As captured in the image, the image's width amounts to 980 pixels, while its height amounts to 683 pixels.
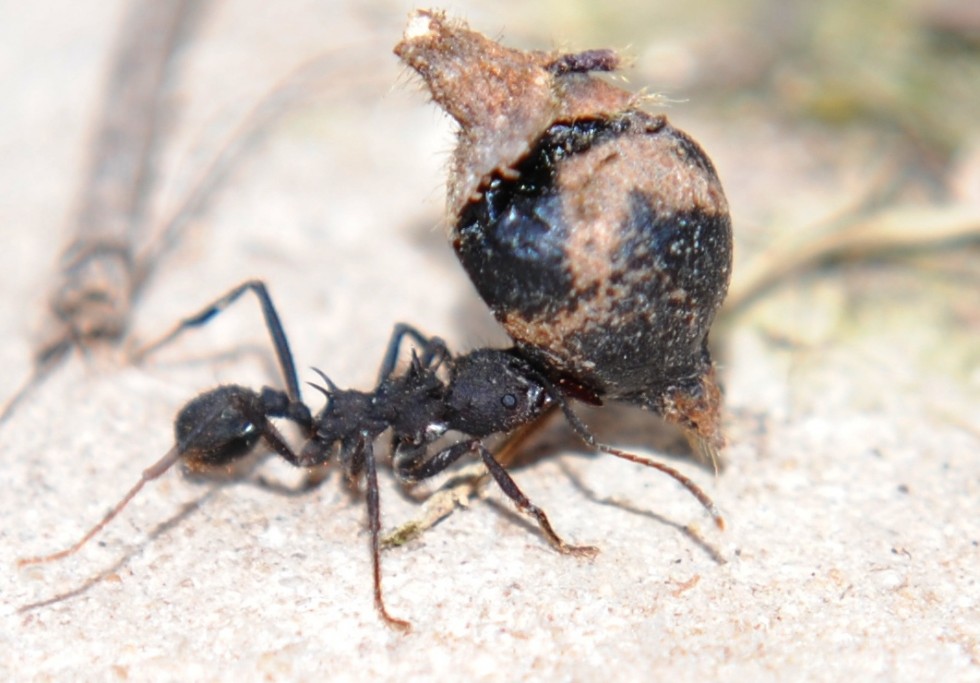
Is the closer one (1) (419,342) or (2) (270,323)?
(2) (270,323)

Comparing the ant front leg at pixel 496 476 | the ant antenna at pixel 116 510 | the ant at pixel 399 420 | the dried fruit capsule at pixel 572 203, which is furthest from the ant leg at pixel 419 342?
the ant antenna at pixel 116 510

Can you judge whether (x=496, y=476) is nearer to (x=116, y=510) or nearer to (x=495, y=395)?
(x=495, y=395)

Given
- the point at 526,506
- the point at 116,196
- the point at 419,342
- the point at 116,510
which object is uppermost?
the point at 116,196

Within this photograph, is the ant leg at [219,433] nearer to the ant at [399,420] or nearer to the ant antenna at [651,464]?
the ant at [399,420]

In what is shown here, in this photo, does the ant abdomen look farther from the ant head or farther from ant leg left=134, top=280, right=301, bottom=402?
the ant head

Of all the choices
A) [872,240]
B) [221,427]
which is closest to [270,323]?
[221,427]
